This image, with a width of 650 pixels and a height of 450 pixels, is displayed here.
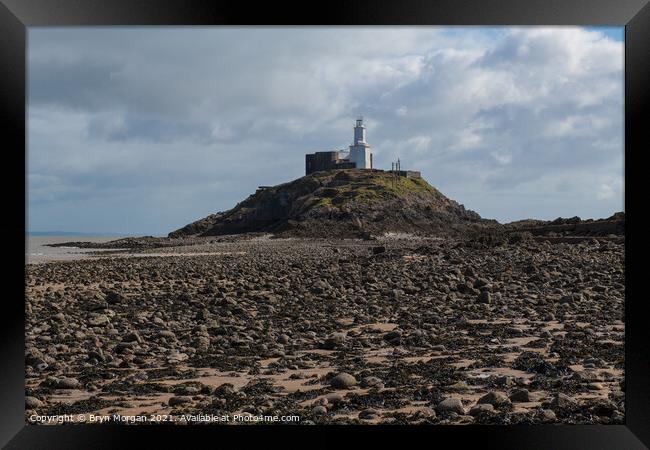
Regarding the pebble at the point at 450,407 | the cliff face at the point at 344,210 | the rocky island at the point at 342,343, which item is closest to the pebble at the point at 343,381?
the rocky island at the point at 342,343

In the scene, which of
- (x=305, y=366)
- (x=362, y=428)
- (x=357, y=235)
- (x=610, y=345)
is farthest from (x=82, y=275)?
(x=357, y=235)

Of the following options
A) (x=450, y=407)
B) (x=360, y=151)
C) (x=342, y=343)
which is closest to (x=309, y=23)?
(x=450, y=407)

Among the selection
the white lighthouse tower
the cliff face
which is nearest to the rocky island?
the cliff face

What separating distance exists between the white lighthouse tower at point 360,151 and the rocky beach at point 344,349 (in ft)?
238

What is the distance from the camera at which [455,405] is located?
684cm

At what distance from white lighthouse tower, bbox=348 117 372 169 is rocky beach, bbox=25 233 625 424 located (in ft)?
238

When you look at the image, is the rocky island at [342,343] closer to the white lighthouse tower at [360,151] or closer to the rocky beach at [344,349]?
the rocky beach at [344,349]

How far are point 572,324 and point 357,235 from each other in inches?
2290

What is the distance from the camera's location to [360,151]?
91.7 m

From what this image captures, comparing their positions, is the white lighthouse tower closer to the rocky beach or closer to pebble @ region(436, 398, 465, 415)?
the rocky beach

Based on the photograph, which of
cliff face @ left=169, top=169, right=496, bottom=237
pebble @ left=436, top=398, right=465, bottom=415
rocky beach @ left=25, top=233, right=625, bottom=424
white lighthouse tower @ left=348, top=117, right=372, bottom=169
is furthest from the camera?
white lighthouse tower @ left=348, top=117, right=372, bottom=169

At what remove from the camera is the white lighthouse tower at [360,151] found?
299ft

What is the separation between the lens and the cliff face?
7512cm

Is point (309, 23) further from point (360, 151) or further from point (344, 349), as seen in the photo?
point (360, 151)
